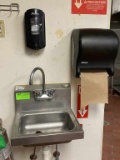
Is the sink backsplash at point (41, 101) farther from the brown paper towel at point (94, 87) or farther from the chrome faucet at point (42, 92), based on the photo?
the brown paper towel at point (94, 87)

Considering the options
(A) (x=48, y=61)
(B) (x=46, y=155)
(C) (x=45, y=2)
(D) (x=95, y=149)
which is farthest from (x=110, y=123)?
(C) (x=45, y=2)

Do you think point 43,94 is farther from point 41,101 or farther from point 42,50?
point 42,50

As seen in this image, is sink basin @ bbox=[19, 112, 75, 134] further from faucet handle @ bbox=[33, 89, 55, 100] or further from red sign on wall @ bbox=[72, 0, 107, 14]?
red sign on wall @ bbox=[72, 0, 107, 14]

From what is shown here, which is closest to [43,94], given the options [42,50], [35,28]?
[42,50]

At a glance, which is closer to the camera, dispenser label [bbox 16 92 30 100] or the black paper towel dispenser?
the black paper towel dispenser

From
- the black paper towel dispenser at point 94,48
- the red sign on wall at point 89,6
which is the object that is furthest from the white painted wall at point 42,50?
the black paper towel dispenser at point 94,48

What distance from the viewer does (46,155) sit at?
1.13m

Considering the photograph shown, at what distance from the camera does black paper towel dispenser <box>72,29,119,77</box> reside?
947 mm

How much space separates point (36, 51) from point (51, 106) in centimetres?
39

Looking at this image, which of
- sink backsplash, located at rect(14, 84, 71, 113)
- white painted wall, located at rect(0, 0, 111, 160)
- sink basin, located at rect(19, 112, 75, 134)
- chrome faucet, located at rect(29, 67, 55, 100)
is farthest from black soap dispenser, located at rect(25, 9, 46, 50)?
sink basin, located at rect(19, 112, 75, 134)

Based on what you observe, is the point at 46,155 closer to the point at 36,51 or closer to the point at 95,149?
the point at 95,149

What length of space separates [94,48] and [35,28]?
362mm

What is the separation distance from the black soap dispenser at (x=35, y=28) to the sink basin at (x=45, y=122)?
0.46 meters

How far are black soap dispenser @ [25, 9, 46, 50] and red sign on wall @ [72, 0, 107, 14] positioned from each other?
0.22 meters
